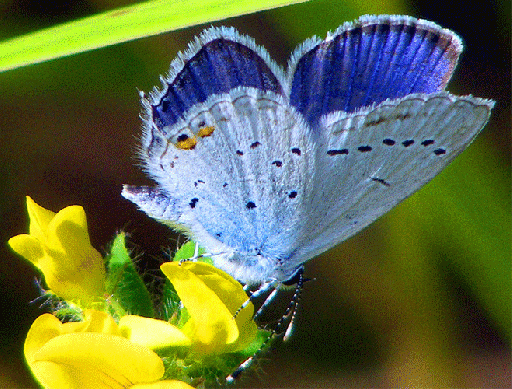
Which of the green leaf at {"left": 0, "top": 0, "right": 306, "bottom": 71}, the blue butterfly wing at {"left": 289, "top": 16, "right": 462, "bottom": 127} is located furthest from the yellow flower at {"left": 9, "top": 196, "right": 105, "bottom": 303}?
the blue butterfly wing at {"left": 289, "top": 16, "right": 462, "bottom": 127}

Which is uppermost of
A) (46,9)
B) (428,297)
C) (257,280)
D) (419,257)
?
(46,9)

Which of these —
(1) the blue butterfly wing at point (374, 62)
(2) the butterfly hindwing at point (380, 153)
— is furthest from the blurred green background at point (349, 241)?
(2) the butterfly hindwing at point (380, 153)

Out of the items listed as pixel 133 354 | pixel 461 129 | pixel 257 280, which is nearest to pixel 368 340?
pixel 257 280

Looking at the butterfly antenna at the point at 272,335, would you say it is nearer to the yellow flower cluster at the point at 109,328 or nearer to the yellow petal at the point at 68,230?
the yellow flower cluster at the point at 109,328

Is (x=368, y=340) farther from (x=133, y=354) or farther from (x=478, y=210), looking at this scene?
(x=133, y=354)

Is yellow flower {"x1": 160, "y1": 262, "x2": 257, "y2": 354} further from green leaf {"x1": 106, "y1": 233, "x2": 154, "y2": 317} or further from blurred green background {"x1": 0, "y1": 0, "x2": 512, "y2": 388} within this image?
blurred green background {"x1": 0, "y1": 0, "x2": 512, "y2": 388}
